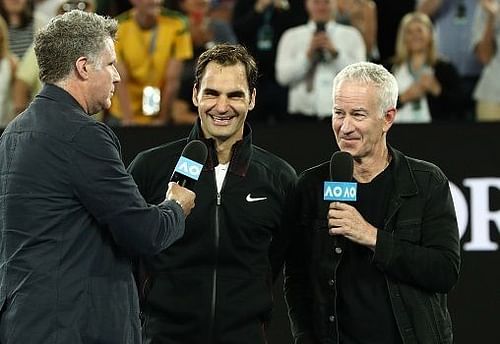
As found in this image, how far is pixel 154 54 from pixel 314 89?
116 centimetres

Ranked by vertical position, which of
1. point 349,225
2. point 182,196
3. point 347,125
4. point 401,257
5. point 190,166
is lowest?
point 401,257

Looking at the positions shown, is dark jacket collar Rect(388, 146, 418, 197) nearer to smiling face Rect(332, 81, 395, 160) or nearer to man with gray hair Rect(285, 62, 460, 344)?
man with gray hair Rect(285, 62, 460, 344)

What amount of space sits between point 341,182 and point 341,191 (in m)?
0.03

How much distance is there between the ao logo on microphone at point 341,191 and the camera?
3764 mm

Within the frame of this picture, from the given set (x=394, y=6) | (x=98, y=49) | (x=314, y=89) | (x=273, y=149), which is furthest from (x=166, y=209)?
(x=394, y=6)

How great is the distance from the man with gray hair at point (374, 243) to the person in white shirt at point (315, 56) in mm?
2936

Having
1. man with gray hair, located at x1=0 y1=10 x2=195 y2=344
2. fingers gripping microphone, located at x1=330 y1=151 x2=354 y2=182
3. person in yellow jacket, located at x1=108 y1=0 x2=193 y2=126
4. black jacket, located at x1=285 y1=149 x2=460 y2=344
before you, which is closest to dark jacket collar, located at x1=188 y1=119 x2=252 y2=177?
black jacket, located at x1=285 y1=149 x2=460 y2=344

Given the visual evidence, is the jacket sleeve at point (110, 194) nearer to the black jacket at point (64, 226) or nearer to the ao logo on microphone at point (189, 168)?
the black jacket at point (64, 226)

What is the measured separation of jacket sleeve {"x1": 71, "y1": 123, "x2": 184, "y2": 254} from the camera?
350 cm

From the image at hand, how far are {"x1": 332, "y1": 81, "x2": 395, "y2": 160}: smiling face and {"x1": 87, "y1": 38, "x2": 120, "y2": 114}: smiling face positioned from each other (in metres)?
0.88

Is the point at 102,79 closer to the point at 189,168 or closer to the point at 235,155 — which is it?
the point at 189,168

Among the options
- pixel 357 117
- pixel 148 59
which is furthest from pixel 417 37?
pixel 357 117

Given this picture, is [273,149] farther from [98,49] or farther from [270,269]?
[98,49]

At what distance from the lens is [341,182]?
3773 mm
